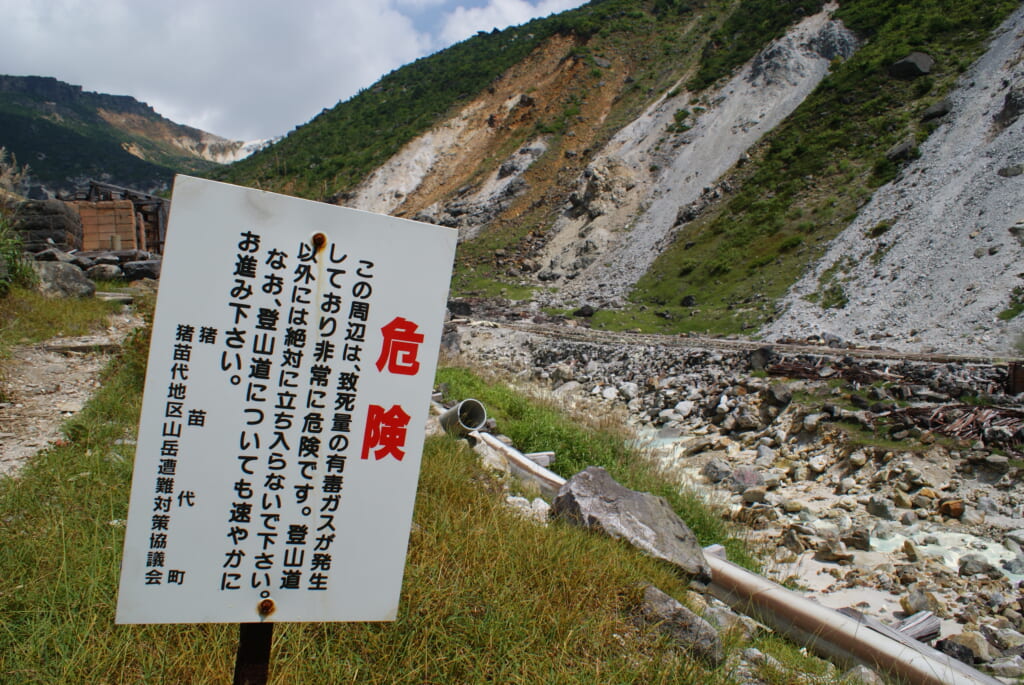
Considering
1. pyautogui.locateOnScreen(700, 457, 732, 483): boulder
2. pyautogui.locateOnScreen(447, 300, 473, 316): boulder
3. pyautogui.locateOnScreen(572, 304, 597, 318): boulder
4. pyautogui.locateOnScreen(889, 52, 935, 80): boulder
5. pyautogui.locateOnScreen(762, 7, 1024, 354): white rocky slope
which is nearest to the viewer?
pyautogui.locateOnScreen(700, 457, 732, 483): boulder

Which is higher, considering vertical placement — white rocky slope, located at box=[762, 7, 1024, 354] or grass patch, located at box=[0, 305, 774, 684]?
white rocky slope, located at box=[762, 7, 1024, 354]

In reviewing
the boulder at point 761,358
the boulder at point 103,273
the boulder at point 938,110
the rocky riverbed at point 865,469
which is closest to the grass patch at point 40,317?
the boulder at point 103,273

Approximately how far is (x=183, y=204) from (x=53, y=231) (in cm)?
1408

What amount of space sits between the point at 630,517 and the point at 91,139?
102756 millimetres

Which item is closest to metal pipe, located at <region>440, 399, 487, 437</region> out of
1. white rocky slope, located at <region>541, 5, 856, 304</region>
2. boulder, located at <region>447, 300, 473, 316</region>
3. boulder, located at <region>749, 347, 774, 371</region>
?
boulder, located at <region>749, 347, 774, 371</region>

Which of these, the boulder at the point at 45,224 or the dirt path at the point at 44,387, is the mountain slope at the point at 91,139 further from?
the dirt path at the point at 44,387

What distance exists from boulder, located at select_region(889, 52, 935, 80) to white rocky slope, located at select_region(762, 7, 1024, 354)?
105 inches

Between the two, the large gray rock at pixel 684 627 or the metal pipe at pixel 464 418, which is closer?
the large gray rock at pixel 684 627

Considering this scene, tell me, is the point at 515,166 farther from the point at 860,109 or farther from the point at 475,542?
the point at 475,542

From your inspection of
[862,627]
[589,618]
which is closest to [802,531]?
[862,627]

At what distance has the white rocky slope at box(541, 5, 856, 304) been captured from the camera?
27.3 metres

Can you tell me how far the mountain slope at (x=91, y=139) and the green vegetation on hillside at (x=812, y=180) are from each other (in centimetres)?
5466

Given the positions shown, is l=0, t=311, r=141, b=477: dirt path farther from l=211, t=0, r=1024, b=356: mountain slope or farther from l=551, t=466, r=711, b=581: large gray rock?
l=211, t=0, r=1024, b=356: mountain slope

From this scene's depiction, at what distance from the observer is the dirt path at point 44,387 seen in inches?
170
